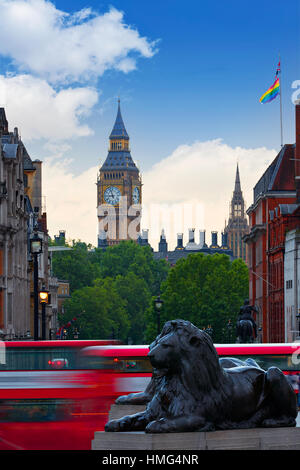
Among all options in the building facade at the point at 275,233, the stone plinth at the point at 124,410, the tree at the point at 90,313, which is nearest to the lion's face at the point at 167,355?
the stone plinth at the point at 124,410

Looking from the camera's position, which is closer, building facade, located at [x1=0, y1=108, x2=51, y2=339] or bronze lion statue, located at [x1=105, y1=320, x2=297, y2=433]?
bronze lion statue, located at [x1=105, y1=320, x2=297, y2=433]

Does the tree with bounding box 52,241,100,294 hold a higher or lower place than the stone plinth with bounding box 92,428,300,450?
higher

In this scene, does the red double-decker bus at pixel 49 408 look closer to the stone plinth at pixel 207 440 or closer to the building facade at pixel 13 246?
the stone plinth at pixel 207 440

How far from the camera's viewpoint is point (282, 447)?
35.7ft

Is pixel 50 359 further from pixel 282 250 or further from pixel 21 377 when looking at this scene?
pixel 282 250

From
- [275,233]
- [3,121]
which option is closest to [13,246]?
[3,121]

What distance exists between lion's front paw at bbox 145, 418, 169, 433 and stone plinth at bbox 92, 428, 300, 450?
0.05 metres

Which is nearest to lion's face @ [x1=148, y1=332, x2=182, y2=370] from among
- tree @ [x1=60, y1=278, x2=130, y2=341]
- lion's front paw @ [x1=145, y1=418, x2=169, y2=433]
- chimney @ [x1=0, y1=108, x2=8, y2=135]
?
lion's front paw @ [x1=145, y1=418, x2=169, y2=433]

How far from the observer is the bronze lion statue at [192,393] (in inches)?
421

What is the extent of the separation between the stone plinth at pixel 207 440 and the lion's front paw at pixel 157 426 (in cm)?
5

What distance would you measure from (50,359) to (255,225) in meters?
94.4

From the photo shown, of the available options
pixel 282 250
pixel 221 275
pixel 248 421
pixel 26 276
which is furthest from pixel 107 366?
pixel 221 275

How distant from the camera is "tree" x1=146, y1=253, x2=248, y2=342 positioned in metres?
135

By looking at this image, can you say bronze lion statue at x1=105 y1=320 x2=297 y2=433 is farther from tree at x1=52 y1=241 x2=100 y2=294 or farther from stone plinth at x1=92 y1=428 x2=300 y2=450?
tree at x1=52 y1=241 x2=100 y2=294
